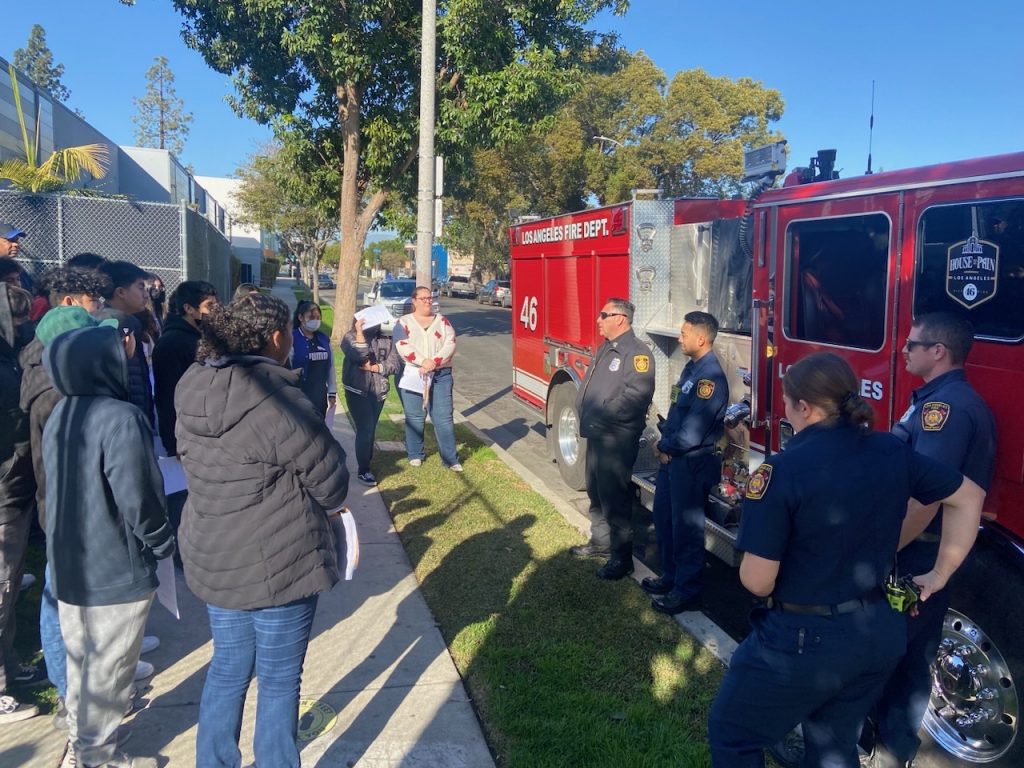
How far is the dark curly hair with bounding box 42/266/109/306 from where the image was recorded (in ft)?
13.2

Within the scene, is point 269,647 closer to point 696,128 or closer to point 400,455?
point 400,455

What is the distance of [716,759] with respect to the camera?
2562 millimetres

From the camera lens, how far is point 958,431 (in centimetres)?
297

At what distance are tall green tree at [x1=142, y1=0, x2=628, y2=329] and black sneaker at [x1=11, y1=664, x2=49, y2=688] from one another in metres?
12.7

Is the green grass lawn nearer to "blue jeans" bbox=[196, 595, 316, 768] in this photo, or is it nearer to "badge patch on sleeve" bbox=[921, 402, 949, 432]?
"blue jeans" bbox=[196, 595, 316, 768]

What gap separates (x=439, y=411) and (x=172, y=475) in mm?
3785

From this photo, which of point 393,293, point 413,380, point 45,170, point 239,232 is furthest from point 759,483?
point 239,232

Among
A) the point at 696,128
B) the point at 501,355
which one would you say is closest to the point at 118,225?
the point at 501,355

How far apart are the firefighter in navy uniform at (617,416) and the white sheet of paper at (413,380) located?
2.74 m

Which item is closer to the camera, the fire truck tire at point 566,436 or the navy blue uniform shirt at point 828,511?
the navy blue uniform shirt at point 828,511

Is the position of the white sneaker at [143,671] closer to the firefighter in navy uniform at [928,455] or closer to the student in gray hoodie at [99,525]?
the student in gray hoodie at [99,525]

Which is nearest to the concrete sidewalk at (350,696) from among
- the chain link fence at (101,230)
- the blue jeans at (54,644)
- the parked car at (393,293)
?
the blue jeans at (54,644)

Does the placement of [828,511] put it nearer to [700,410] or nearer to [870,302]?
[870,302]

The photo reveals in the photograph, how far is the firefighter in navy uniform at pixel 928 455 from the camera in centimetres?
298
